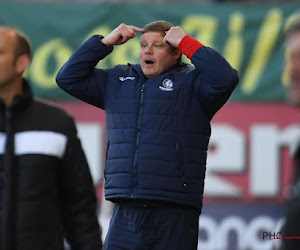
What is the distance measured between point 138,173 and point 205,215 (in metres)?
5.94

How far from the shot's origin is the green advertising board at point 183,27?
40.8 ft

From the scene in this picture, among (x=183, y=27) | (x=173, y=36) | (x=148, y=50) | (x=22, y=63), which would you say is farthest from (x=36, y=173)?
(x=183, y=27)

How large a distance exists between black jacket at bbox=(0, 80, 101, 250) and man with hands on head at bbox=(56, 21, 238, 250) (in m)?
1.15

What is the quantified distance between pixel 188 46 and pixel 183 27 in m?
5.75

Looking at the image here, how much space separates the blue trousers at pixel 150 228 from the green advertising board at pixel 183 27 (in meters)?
5.74

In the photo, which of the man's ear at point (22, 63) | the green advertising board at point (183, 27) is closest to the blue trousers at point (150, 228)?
the man's ear at point (22, 63)

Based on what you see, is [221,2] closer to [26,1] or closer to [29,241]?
[26,1]

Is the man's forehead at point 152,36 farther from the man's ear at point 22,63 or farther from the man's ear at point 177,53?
the man's ear at point 22,63

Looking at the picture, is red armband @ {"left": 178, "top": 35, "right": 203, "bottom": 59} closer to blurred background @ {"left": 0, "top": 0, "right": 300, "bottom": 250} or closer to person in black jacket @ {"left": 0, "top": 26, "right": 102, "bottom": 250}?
person in black jacket @ {"left": 0, "top": 26, "right": 102, "bottom": 250}

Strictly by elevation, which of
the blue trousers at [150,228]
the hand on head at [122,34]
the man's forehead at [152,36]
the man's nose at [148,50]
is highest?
the hand on head at [122,34]

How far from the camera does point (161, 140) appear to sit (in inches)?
260

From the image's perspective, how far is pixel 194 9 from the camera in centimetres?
1265

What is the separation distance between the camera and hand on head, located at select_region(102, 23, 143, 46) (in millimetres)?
7008

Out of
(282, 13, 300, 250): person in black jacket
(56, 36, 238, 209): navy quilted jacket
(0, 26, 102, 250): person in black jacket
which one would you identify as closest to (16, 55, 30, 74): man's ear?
(0, 26, 102, 250): person in black jacket
